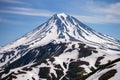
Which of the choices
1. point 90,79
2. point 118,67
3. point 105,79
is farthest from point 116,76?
point 90,79

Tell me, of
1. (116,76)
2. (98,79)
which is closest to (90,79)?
(98,79)

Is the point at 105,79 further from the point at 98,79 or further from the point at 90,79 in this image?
the point at 90,79

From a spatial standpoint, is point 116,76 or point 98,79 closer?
point 116,76

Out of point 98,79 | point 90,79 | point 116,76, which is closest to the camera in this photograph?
point 116,76

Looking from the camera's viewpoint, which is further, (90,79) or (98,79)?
(90,79)

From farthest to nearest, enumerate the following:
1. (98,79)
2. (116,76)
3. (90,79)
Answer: (90,79), (98,79), (116,76)

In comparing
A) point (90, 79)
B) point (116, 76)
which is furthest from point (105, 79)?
point (90, 79)

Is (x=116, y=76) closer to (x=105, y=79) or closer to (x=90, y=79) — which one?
(x=105, y=79)
